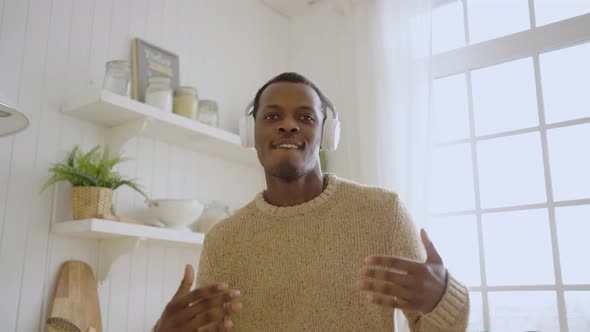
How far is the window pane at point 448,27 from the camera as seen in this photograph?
278cm

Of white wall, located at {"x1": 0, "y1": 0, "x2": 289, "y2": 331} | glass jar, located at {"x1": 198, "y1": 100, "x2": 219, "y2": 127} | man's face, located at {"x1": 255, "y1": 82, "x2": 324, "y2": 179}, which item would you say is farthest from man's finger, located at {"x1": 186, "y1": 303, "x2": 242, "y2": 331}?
glass jar, located at {"x1": 198, "y1": 100, "x2": 219, "y2": 127}

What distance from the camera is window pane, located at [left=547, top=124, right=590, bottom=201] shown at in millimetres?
2324

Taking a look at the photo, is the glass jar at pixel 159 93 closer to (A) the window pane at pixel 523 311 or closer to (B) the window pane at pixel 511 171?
(B) the window pane at pixel 511 171

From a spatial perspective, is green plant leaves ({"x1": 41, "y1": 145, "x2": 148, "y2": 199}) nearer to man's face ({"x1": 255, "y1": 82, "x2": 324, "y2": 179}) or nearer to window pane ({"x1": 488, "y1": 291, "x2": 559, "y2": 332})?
man's face ({"x1": 255, "y1": 82, "x2": 324, "y2": 179})

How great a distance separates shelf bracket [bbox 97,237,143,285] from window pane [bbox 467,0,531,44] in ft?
5.98

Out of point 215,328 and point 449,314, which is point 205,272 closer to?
point 215,328

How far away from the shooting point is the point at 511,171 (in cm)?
251

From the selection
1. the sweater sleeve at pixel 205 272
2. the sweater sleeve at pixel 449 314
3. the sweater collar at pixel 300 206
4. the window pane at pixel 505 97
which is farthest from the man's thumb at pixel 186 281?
the window pane at pixel 505 97

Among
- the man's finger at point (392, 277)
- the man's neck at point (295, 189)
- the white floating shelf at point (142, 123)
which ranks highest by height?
the white floating shelf at point (142, 123)

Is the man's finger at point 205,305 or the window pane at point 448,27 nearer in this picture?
the man's finger at point 205,305

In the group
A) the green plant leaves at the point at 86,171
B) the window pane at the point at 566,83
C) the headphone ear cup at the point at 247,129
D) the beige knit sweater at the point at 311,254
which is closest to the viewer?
the beige knit sweater at the point at 311,254

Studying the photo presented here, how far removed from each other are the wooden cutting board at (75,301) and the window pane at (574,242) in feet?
5.87

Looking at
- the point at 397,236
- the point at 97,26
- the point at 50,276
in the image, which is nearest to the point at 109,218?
the point at 50,276

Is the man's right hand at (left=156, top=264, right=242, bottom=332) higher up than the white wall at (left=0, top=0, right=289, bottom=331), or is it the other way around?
the white wall at (left=0, top=0, right=289, bottom=331)
